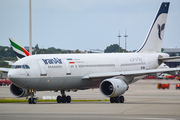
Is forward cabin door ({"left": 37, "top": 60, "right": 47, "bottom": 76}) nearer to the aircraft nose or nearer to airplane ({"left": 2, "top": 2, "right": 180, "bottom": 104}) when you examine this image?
airplane ({"left": 2, "top": 2, "right": 180, "bottom": 104})

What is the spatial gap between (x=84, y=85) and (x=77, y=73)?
5.50 ft

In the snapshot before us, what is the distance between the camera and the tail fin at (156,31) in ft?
141

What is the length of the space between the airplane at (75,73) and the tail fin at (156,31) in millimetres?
3154

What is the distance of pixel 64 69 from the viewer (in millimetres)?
31719

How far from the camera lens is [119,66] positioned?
37688 mm

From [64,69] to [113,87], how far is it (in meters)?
4.17

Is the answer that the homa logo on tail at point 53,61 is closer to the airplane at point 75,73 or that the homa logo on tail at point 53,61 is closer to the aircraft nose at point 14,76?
the airplane at point 75,73

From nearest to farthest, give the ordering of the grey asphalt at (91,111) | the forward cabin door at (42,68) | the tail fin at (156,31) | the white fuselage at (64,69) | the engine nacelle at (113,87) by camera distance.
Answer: the grey asphalt at (91,111) → the white fuselage at (64,69) → the forward cabin door at (42,68) → the engine nacelle at (113,87) → the tail fin at (156,31)

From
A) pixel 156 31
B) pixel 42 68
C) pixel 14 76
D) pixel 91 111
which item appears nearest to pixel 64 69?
pixel 42 68

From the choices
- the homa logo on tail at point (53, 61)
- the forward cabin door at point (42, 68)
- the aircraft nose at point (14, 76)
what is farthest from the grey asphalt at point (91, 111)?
the homa logo on tail at point (53, 61)

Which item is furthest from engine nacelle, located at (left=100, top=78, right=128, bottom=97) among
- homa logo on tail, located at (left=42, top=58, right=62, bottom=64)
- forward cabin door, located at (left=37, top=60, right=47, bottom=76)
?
forward cabin door, located at (left=37, top=60, right=47, bottom=76)

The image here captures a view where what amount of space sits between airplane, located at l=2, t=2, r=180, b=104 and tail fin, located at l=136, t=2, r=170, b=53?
3.15m

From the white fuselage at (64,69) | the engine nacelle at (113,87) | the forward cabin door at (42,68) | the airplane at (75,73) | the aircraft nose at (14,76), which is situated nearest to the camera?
the aircraft nose at (14,76)

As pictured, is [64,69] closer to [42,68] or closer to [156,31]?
[42,68]
